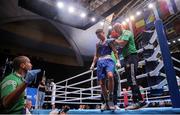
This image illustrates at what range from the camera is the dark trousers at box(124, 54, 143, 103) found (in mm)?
2543

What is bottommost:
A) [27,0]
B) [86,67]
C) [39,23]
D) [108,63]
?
[108,63]

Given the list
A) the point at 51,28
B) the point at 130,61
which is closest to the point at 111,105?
the point at 130,61

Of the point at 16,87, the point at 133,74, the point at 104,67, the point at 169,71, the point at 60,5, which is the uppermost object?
the point at 60,5

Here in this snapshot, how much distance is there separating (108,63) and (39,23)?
10793mm

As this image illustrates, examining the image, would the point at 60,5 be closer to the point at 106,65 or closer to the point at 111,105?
the point at 106,65

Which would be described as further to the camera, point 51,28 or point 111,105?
point 51,28

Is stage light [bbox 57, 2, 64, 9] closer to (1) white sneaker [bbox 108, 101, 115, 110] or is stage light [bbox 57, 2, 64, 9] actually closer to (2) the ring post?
(1) white sneaker [bbox 108, 101, 115, 110]

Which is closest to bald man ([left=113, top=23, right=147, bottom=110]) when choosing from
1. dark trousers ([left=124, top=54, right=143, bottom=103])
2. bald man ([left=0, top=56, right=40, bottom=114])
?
dark trousers ([left=124, top=54, right=143, bottom=103])

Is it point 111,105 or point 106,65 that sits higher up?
point 106,65

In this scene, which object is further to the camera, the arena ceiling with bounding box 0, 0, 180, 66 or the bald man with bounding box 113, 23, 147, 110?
the arena ceiling with bounding box 0, 0, 180, 66

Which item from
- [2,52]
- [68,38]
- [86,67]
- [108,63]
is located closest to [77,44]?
[68,38]

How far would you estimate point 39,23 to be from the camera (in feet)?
42.2

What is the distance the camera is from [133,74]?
2635 mm

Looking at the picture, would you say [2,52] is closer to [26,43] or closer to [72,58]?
[26,43]
